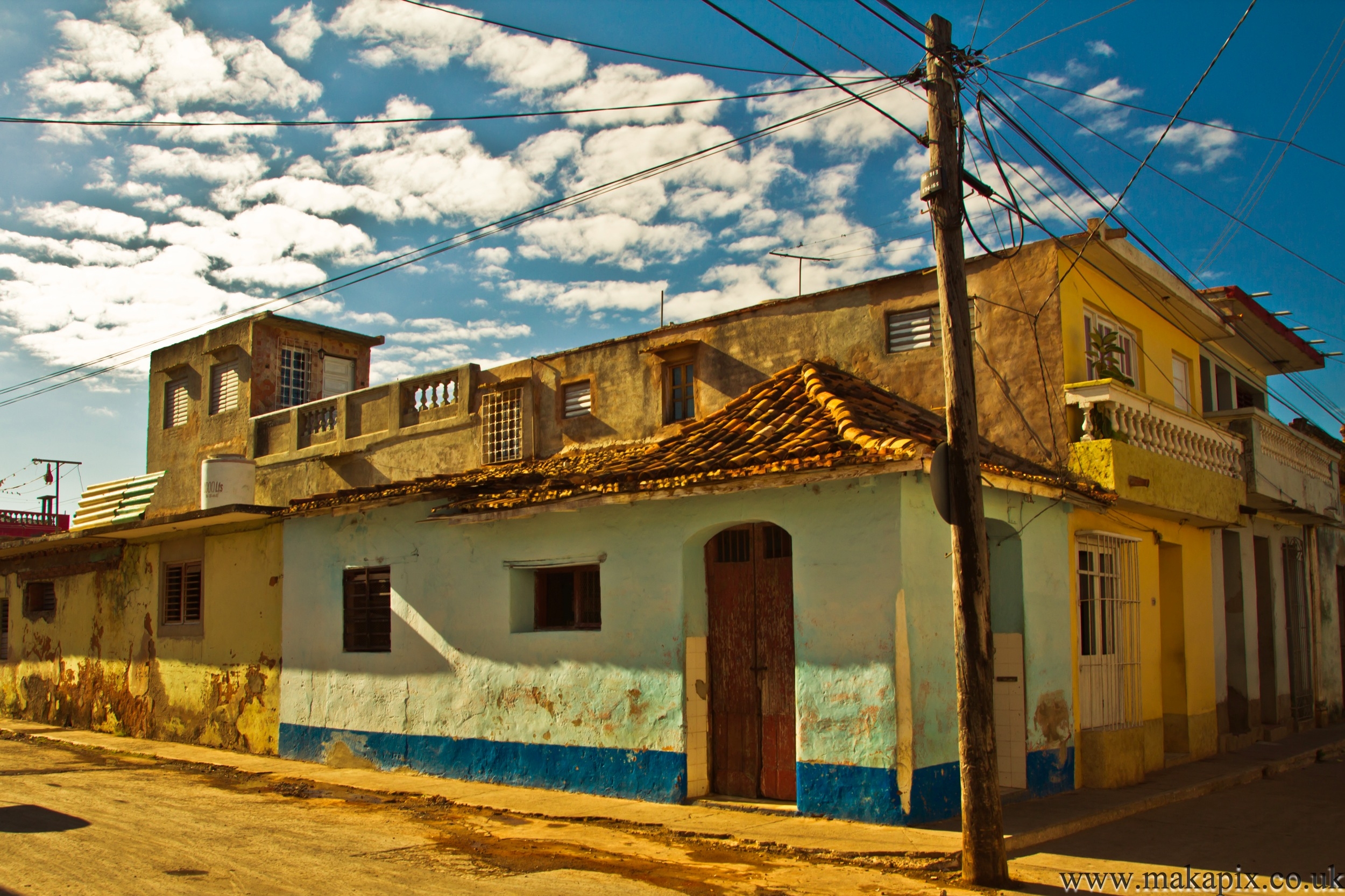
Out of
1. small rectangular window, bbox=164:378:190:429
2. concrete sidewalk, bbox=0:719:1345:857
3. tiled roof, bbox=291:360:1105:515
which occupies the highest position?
small rectangular window, bbox=164:378:190:429

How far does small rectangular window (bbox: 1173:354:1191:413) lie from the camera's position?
47.7ft

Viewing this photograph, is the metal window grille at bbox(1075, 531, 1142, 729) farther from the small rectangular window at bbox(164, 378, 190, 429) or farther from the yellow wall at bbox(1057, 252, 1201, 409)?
the small rectangular window at bbox(164, 378, 190, 429)

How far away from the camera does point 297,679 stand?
530 inches

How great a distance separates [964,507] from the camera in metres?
6.91

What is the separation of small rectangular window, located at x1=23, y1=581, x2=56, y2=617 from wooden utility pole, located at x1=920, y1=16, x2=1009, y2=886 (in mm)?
17525

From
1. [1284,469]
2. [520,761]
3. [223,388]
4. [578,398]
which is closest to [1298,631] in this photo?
[1284,469]

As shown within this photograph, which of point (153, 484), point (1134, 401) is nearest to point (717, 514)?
point (1134, 401)

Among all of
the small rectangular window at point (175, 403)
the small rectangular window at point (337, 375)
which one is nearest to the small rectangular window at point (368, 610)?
the small rectangular window at point (337, 375)

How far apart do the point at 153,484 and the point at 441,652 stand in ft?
41.5

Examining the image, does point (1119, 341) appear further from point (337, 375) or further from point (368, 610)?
point (337, 375)

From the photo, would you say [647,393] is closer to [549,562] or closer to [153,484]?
[549,562]

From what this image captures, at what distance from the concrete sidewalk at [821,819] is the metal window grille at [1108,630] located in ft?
2.68

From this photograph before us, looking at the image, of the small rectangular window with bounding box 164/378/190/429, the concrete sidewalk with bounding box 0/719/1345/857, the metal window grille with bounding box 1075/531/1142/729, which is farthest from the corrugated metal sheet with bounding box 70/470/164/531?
the metal window grille with bounding box 1075/531/1142/729

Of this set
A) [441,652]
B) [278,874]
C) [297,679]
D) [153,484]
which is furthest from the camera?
[153,484]
